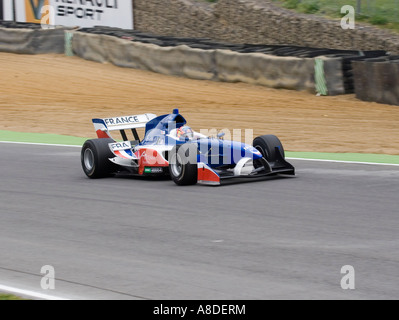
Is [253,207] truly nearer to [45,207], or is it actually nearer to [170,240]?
[170,240]

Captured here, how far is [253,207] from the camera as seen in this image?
920 centimetres

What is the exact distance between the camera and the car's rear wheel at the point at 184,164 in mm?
10367

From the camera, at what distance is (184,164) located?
1047cm

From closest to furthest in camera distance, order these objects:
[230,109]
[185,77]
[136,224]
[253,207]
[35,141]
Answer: [136,224], [253,207], [35,141], [230,109], [185,77]

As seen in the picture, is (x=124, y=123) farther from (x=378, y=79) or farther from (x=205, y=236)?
(x=378, y=79)

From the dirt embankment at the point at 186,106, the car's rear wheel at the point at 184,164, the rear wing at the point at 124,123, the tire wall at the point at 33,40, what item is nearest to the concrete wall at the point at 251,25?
the tire wall at the point at 33,40

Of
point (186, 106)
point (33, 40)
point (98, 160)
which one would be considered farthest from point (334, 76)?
point (33, 40)

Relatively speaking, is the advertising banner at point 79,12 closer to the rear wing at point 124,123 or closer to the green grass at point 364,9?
the green grass at point 364,9

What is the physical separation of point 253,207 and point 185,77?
16.2 meters

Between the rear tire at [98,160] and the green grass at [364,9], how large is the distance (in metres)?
15.8

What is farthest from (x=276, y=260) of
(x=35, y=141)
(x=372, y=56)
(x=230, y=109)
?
(x=372, y=56)

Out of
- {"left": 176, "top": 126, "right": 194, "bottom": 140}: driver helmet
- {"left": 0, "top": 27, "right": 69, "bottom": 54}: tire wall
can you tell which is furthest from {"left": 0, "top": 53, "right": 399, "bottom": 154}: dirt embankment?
{"left": 176, "top": 126, "right": 194, "bottom": 140}: driver helmet

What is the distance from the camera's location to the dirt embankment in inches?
634

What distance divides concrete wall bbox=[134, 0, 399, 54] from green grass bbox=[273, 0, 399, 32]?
0.47 metres
